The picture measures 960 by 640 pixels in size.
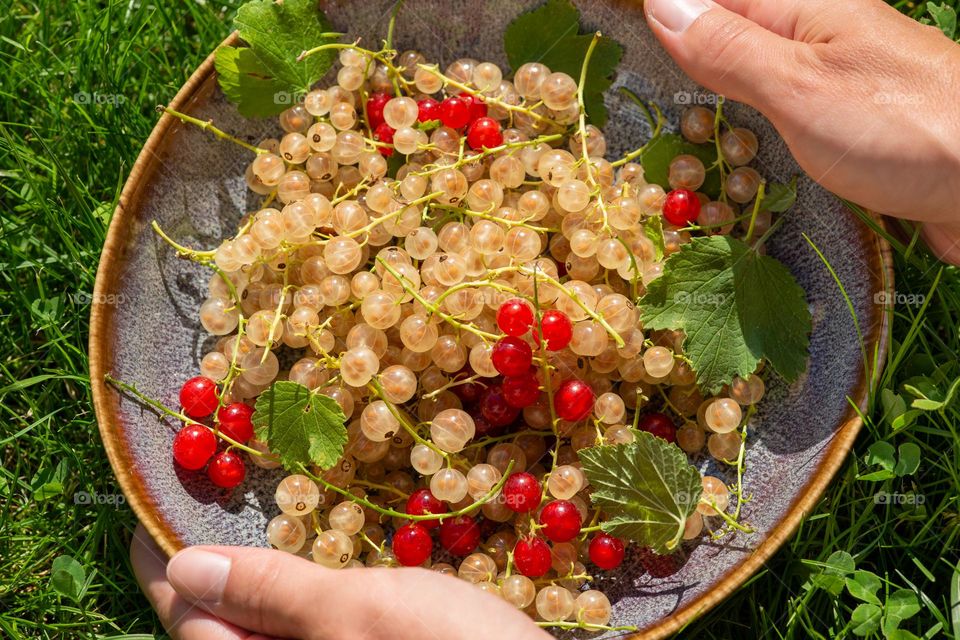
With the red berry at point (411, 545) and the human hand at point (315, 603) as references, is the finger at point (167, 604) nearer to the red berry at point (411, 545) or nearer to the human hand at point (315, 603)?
the human hand at point (315, 603)

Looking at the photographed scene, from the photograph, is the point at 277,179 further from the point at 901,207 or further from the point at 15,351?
the point at 901,207

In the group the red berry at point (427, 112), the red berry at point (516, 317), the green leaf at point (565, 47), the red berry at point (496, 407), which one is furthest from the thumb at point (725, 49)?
the red berry at point (496, 407)

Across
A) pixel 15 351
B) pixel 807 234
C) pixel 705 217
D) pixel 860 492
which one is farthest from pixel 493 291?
pixel 15 351

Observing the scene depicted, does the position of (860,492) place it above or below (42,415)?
below

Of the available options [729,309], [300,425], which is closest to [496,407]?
[300,425]

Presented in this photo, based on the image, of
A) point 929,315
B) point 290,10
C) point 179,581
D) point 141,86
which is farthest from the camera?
point 141,86
